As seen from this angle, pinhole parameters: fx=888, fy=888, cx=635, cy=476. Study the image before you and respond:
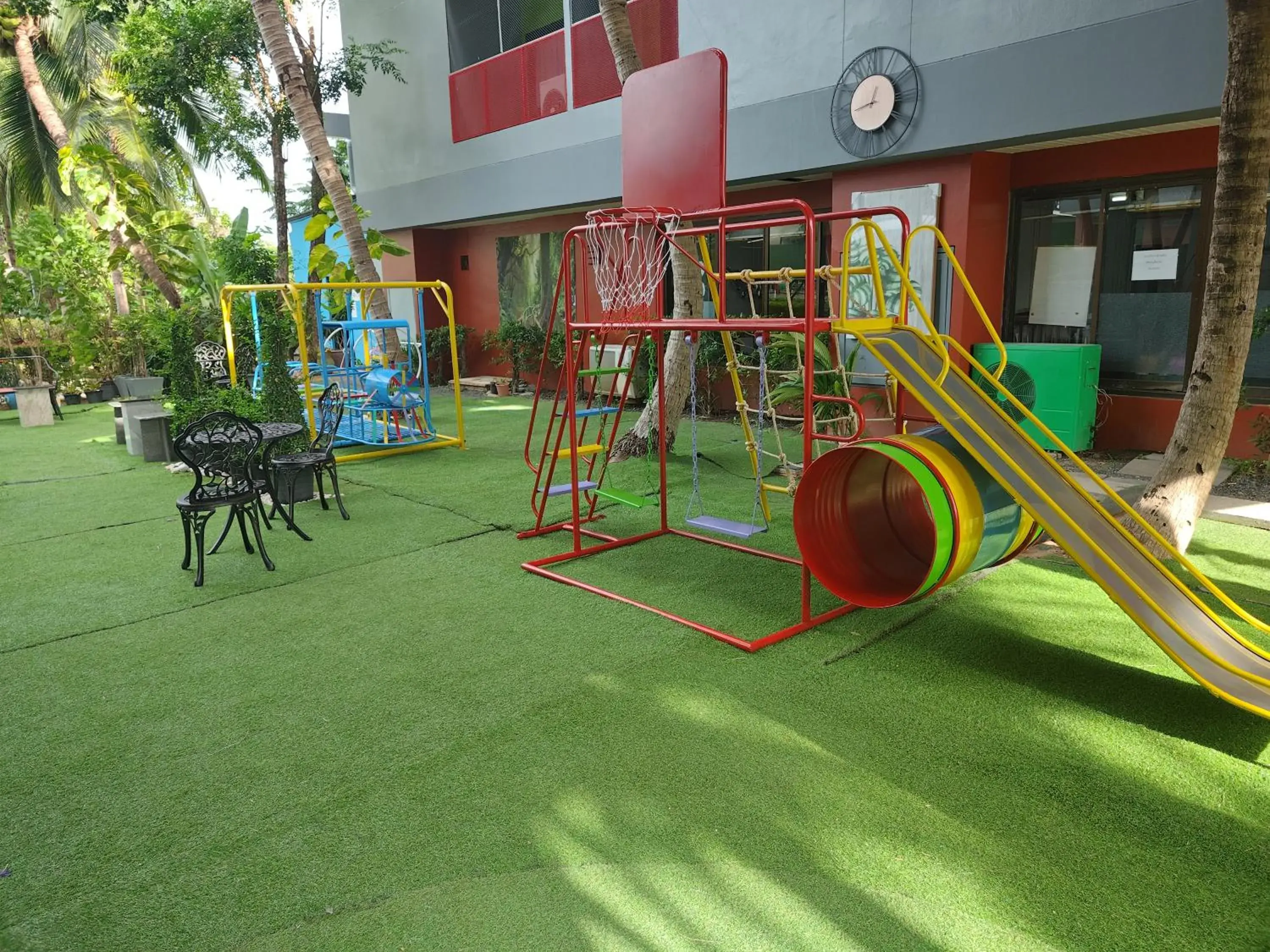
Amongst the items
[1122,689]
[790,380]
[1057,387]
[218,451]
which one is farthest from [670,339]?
[1122,689]

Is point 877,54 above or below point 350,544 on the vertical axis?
above

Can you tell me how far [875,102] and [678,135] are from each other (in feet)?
14.5

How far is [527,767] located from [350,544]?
3.58 metres

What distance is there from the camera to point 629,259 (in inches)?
231

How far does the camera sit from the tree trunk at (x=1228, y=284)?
4.85 m

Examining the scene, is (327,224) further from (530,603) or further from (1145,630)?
(1145,630)

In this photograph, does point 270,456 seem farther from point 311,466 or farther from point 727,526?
point 727,526

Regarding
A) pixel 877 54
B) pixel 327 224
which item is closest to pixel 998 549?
pixel 877 54

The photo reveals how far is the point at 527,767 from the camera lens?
11.1 ft

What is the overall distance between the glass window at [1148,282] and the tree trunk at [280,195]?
44.9ft

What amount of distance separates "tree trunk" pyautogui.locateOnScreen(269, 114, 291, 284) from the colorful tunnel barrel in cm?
1431

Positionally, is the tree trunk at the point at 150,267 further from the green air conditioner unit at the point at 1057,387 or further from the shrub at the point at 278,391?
the green air conditioner unit at the point at 1057,387

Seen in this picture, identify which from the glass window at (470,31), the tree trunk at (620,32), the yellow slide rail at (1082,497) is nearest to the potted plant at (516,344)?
the glass window at (470,31)

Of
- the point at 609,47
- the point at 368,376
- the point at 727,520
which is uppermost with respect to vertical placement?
the point at 609,47
